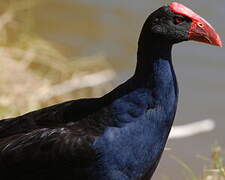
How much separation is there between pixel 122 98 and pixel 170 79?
233 millimetres

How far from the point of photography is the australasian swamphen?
11.3 ft

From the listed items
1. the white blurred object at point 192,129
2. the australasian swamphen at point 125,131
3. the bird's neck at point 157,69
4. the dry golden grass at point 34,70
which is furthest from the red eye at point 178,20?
the white blurred object at point 192,129

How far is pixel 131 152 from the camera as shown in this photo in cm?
343

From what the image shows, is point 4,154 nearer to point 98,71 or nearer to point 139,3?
point 98,71

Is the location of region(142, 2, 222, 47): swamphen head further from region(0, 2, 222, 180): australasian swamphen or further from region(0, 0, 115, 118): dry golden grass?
region(0, 0, 115, 118): dry golden grass

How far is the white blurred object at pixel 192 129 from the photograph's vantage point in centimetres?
546

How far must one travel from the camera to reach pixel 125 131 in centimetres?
346

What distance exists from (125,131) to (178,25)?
1.74 feet

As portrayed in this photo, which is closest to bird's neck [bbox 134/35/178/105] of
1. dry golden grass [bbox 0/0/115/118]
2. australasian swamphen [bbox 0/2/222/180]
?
australasian swamphen [bbox 0/2/222/180]

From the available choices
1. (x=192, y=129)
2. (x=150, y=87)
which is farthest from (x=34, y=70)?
(x=150, y=87)

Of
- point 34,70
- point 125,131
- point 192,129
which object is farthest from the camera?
point 34,70

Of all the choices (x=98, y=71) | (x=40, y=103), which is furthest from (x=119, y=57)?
(x=40, y=103)

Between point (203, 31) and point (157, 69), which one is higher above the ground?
point (203, 31)

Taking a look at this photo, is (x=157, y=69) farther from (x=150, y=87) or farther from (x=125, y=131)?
(x=125, y=131)
